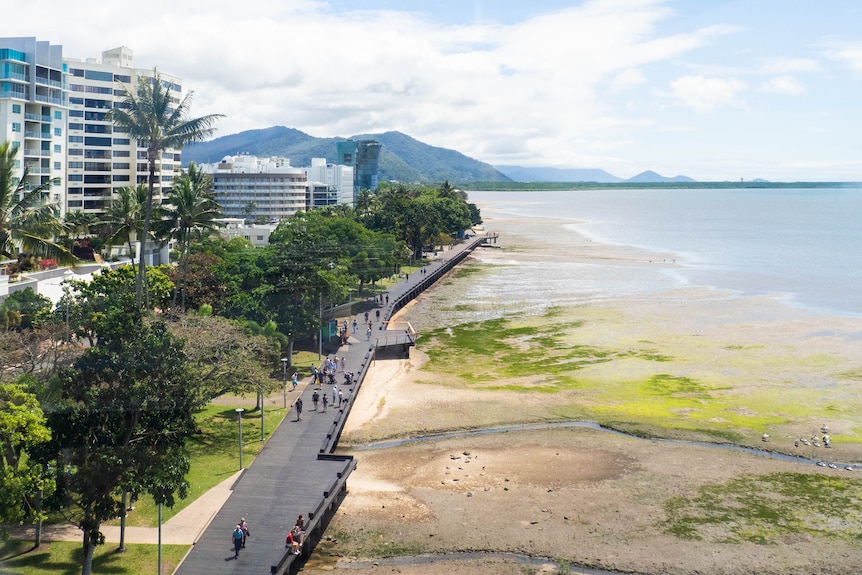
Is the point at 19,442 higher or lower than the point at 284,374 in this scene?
higher

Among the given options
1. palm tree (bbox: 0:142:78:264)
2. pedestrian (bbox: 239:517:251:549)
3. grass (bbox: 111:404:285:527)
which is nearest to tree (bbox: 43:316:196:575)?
pedestrian (bbox: 239:517:251:549)

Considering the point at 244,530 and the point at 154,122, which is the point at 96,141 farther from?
the point at 244,530

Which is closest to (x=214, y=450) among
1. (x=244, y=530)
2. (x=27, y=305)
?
(x=244, y=530)

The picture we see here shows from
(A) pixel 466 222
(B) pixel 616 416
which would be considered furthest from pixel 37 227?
(A) pixel 466 222

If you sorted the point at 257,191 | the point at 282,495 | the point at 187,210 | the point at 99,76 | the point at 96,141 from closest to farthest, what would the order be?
the point at 282,495
the point at 187,210
the point at 99,76
the point at 96,141
the point at 257,191

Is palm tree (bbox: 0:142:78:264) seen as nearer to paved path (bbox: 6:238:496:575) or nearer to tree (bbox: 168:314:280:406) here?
tree (bbox: 168:314:280:406)

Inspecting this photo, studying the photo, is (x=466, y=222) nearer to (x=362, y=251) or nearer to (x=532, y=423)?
(x=362, y=251)
